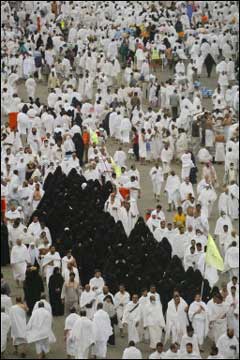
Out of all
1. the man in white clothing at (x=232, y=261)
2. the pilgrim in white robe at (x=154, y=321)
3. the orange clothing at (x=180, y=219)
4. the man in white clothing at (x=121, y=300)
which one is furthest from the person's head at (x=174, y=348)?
the orange clothing at (x=180, y=219)

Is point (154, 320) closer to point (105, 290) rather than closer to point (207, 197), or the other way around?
point (105, 290)

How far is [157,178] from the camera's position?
101 feet

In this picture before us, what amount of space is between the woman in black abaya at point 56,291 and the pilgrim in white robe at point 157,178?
22.0 ft

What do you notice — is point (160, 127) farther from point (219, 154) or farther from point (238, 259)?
point (238, 259)

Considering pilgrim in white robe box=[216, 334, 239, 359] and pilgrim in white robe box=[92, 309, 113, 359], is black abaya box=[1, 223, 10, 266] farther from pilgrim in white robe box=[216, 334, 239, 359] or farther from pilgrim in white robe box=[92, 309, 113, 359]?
pilgrim in white robe box=[216, 334, 239, 359]

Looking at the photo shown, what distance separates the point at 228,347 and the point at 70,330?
2.61m

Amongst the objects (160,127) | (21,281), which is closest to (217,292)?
(21,281)

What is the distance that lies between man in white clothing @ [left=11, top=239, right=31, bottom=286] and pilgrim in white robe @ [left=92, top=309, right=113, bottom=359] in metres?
3.28

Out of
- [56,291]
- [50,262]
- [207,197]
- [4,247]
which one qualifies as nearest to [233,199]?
[207,197]

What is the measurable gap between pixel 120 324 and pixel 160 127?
34.8ft

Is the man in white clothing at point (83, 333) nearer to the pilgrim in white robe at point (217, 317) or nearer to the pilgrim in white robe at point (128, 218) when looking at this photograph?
the pilgrim in white robe at point (217, 317)

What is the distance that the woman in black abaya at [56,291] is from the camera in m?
24.3

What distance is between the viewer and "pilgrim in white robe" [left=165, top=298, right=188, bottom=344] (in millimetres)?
22859

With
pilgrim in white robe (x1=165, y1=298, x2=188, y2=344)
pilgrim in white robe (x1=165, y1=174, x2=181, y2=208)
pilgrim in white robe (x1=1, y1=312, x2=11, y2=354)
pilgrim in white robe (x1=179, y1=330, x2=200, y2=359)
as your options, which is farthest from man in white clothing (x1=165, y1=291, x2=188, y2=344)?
pilgrim in white robe (x1=165, y1=174, x2=181, y2=208)
